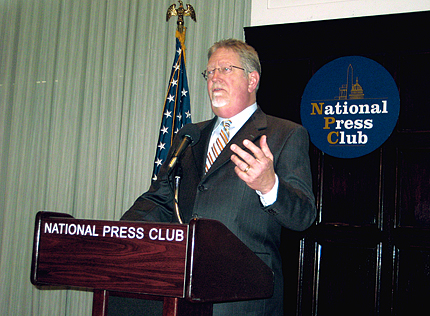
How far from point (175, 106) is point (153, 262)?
Answer: 2.77m

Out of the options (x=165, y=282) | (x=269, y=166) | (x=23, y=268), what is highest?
(x=269, y=166)

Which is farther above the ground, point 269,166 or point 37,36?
point 37,36

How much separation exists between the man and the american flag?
1605mm

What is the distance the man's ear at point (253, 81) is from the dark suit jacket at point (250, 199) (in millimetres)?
293

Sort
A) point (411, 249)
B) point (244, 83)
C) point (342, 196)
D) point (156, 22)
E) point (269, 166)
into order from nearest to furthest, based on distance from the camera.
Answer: point (269, 166)
point (244, 83)
point (411, 249)
point (342, 196)
point (156, 22)

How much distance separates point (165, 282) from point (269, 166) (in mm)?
468

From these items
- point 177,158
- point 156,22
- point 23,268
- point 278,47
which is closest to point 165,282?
point 177,158

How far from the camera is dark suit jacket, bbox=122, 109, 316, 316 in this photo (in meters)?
1.72

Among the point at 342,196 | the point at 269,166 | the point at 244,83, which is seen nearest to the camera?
the point at 269,166

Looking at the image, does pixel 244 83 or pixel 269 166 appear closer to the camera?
pixel 269 166

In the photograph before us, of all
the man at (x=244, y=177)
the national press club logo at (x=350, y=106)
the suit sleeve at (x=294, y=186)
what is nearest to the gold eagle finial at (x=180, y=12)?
the national press club logo at (x=350, y=106)

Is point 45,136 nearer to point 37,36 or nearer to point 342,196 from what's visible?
point 37,36

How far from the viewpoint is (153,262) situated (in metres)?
1.32

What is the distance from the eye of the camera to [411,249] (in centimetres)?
337
